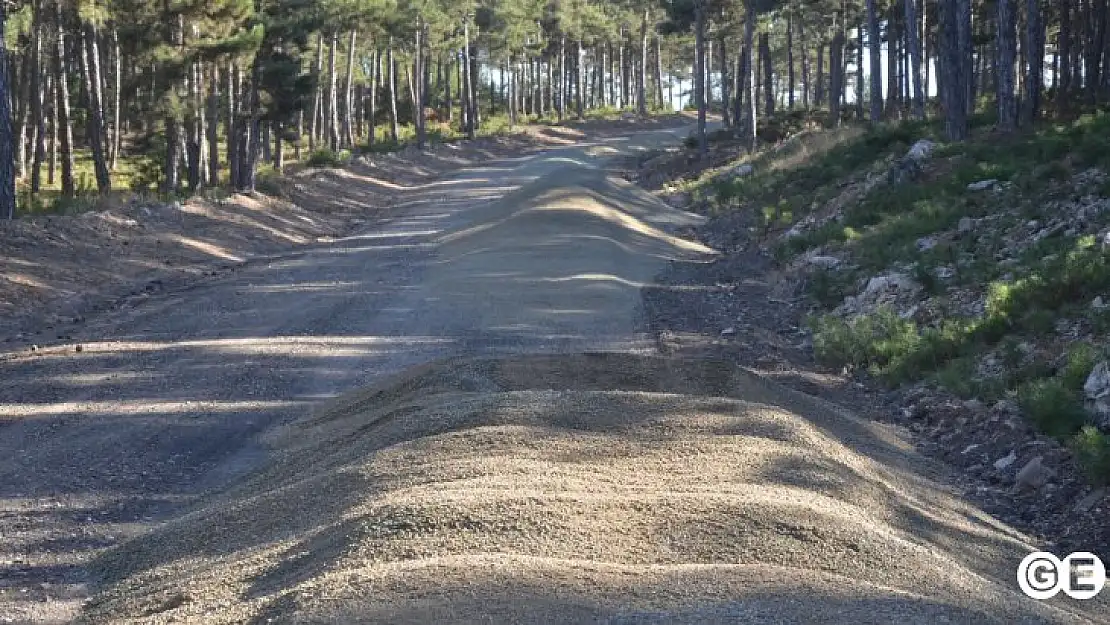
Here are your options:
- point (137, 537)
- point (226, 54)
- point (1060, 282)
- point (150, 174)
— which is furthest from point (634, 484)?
point (150, 174)

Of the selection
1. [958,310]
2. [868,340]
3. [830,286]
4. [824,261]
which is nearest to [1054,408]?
[868,340]

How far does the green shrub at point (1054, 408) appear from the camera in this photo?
392 inches

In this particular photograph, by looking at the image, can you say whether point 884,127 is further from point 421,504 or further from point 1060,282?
point 421,504

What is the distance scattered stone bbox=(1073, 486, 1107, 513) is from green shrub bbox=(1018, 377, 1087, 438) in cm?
103

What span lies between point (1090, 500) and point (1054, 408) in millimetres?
1586

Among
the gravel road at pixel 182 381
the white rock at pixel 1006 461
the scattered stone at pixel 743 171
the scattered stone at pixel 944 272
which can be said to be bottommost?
the white rock at pixel 1006 461

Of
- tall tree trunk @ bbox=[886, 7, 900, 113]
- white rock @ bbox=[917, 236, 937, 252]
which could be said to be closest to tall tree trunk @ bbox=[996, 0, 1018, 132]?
white rock @ bbox=[917, 236, 937, 252]

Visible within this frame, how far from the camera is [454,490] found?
7.01m

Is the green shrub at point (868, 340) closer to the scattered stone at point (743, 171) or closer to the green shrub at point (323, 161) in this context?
the scattered stone at point (743, 171)

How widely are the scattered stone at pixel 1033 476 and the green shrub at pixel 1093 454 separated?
0.89 ft

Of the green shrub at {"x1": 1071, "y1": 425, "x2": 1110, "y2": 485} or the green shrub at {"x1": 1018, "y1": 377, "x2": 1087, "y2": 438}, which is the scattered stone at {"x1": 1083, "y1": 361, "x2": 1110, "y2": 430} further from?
the green shrub at {"x1": 1071, "y1": 425, "x2": 1110, "y2": 485}

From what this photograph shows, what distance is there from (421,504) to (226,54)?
102 feet

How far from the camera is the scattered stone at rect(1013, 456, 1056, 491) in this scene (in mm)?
9414

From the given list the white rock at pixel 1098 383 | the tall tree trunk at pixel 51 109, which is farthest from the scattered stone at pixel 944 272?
the tall tree trunk at pixel 51 109
